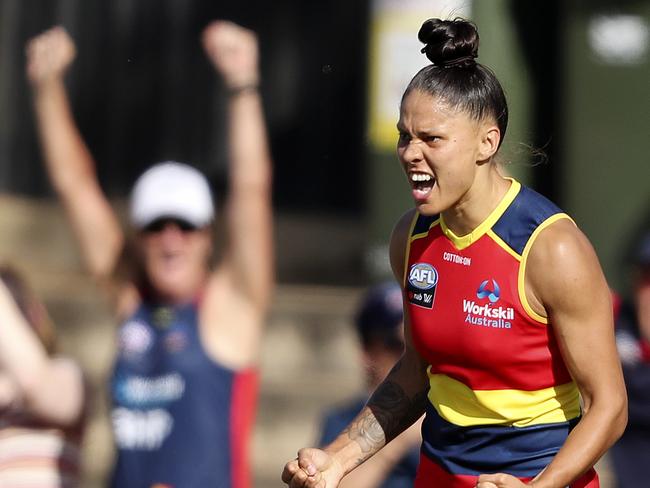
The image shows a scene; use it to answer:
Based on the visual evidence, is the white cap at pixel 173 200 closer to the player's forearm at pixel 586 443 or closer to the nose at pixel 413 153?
the nose at pixel 413 153

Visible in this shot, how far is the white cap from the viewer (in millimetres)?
5109

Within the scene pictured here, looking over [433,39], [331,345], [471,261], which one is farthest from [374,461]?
[331,345]

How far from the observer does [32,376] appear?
464 cm

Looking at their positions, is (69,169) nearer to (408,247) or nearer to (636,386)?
(408,247)

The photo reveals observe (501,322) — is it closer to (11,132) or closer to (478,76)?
(478,76)

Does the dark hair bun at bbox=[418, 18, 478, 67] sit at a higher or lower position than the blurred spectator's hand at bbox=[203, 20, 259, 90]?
higher

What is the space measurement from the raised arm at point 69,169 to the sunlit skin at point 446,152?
6.95 feet

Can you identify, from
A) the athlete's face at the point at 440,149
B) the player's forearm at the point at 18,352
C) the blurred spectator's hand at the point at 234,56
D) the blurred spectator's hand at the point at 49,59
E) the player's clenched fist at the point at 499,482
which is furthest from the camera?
the blurred spectator's hand at the point at 49,59

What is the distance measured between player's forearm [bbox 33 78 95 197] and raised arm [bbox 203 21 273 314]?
2.02 ft

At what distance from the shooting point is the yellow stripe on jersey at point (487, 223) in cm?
335

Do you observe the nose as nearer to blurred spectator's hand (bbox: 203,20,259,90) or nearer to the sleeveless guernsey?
the sleeveless guernsey

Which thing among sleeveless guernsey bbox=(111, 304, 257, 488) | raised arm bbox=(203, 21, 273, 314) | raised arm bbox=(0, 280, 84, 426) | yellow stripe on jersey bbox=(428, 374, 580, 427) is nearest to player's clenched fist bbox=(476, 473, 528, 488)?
yellow stripe on jersey bbox=(428, 374, 580, 427)

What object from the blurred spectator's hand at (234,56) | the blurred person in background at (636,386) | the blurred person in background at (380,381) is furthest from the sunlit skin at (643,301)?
the blurred spectator's hand at (234,56)

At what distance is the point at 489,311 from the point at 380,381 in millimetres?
1599
